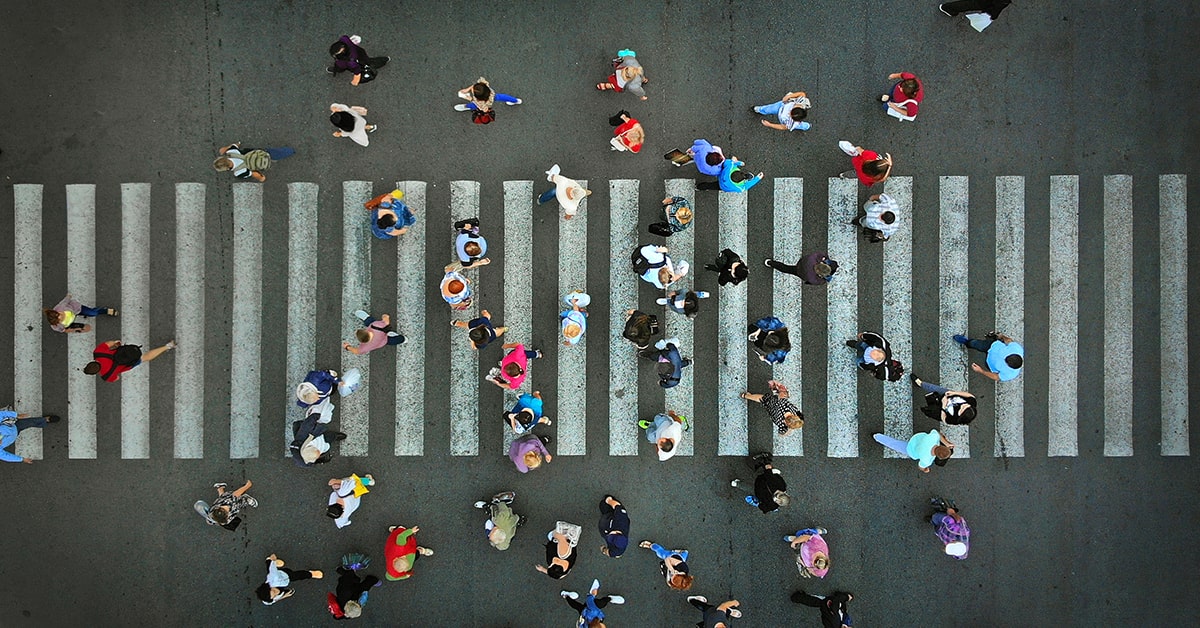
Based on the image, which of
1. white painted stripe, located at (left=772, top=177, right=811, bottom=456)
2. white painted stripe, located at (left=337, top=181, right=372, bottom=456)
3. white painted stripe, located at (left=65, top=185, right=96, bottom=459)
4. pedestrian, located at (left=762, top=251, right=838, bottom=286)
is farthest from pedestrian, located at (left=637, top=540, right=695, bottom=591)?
white painted stripe, located at (left=65, top=185, right=96, bottom=459)

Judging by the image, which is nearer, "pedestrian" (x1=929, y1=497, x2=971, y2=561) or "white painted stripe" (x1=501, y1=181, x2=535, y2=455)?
"pedestrian" (x1=929, y1=497, x2=971, y2=561)

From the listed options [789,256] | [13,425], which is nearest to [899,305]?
[789,256]

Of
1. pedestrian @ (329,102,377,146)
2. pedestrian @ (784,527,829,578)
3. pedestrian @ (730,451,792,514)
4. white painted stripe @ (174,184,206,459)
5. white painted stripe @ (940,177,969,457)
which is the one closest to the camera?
pedestrian @ (329,102,377,146)

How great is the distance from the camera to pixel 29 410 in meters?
9.08

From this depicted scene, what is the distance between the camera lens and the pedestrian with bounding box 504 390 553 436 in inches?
323

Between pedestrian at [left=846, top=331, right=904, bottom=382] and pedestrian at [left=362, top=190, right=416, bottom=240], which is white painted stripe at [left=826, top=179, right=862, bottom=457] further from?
pedestrian at [left=362, top=190, right=416, bottom=240]

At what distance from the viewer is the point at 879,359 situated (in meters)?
8.41

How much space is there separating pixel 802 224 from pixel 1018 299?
10.6 feet

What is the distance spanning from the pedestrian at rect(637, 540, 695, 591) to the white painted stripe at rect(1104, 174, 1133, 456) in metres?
6.36

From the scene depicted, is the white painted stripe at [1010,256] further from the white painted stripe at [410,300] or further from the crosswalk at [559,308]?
the white painted stripe at [410,300]

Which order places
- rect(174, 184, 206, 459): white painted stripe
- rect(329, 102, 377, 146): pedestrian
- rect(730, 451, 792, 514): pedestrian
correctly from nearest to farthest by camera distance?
rect(329, 102, 377, 146): pedestrian → rect(730, 451, 792, 514): pedestrian → rect(174, 184, 206, 459): white painted stripe

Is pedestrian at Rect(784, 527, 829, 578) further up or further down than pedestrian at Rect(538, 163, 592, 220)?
further down

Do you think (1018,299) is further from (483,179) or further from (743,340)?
(483,179)

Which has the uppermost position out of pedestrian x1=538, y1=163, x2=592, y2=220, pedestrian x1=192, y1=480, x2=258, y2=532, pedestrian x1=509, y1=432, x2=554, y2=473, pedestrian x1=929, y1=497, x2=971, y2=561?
pedestrian x1=538, y1=163, x2=592, y2=220
